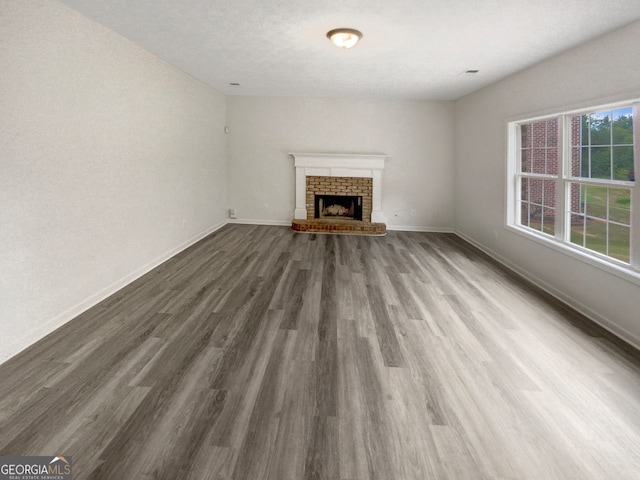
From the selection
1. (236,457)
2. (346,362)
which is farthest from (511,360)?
(236,457)

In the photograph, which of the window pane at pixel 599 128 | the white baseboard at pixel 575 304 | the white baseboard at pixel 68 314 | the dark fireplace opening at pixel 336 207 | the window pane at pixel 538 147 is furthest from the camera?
the dark fireplace opening at pixel 336 207

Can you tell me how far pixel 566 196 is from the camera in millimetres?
4074

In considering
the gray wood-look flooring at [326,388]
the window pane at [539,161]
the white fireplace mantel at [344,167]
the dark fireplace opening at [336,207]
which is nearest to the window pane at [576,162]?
the window pane at [539,161]

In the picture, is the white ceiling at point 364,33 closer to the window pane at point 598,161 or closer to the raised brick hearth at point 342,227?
the window pane at point 598,161

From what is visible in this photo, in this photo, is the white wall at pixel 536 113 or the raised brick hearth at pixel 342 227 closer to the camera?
the white wall at pixel 536 113

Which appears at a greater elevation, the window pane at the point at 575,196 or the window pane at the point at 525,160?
the window pane at the point at 525,160

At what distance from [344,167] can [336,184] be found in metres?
0.37

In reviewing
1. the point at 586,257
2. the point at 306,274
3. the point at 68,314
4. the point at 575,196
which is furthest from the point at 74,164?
the point at 575,196

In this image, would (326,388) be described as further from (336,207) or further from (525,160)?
(336,207)

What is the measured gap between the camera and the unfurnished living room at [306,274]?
188 cm

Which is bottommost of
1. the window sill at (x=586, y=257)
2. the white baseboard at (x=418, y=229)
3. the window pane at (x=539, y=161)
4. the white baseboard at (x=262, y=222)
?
the window sill at (x=586, y=257)

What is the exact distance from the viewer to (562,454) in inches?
70.2

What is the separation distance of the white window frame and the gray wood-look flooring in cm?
57

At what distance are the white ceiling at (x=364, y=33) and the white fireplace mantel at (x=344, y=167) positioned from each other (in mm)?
2127
